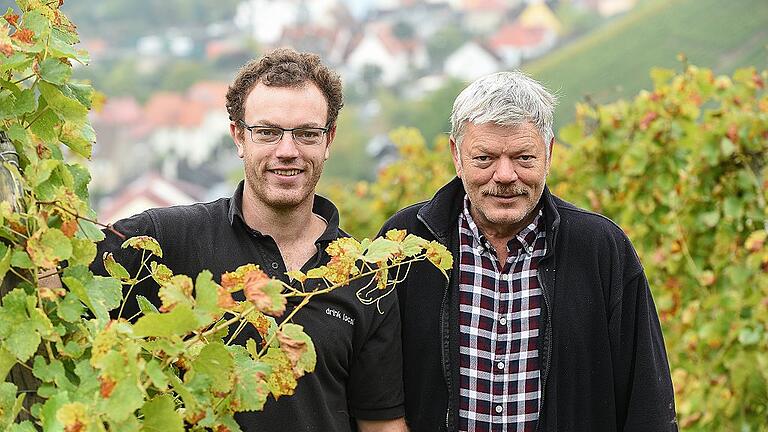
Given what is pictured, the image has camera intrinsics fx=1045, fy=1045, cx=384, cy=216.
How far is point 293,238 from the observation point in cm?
245

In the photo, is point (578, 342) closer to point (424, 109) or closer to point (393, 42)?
point (424, 109)

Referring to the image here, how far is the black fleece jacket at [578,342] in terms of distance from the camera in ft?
8.00

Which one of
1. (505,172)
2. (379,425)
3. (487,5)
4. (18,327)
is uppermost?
(487,5)

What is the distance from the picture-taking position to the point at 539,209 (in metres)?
2.56

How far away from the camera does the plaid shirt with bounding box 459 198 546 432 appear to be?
2.42 metres

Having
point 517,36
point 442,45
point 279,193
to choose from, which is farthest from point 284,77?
point 442,45

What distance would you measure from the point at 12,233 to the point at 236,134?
3.75 feet

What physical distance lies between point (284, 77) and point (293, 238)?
375 mm

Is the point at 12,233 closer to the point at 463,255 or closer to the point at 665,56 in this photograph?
the point at 463,255

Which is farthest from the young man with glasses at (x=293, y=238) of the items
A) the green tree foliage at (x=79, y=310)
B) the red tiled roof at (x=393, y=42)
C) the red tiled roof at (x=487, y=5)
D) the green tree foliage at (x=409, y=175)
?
the red tiled roof at (x=487, y=5)

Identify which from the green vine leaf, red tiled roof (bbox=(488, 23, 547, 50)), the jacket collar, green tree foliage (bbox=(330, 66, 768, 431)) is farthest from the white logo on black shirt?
red tiled roof (bbox=(488, 23, 547, 50))

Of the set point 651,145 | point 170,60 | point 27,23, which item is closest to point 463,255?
point 27,23

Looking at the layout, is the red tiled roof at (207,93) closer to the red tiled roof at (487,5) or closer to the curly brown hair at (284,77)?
the red tiled roof at (487,5)

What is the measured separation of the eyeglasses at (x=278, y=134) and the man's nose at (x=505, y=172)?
1.36 feet
